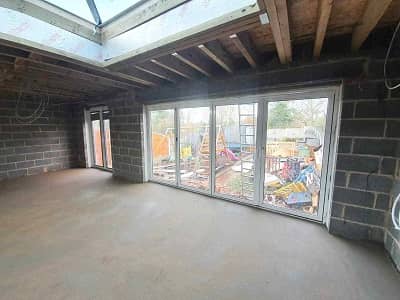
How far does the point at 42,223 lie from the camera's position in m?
2.37

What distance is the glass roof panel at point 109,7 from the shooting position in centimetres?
230

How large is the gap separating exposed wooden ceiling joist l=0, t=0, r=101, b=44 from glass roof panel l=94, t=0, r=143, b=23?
221 mm

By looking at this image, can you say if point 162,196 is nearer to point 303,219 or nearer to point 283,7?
point 303,219

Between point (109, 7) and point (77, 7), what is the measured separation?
377mm

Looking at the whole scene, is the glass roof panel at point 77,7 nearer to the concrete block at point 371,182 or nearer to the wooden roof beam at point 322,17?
the wooden roof beam at point 322,17

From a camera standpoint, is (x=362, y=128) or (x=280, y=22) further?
(x=362, y=128)

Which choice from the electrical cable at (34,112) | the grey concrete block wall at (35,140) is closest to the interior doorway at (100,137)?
the grey concrete block wall at (35,140)

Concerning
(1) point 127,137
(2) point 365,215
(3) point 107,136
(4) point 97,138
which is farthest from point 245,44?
(4) point 97,138

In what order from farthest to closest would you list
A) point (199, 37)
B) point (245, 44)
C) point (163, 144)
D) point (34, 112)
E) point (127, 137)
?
point (34, 112) < point (127, 137) < point (163, 144) < point (245, 44) < point (199, 37)

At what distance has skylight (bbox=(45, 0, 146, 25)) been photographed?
2211 millimetres

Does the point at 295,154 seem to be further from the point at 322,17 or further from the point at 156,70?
the point at 156,70

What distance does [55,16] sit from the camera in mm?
2051

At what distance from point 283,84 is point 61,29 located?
9.17ft

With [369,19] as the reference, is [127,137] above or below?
below
